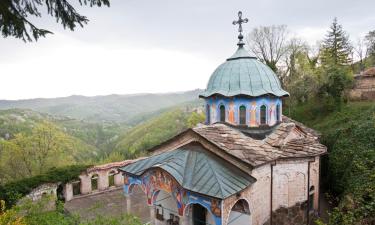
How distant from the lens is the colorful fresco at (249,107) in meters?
13.1

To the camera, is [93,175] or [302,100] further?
[302,100]

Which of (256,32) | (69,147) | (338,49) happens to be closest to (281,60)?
(256,32)

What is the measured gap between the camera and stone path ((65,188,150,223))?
1560 centimetres

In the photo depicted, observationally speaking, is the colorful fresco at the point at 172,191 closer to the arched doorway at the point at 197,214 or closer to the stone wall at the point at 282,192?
the stone wall at the point at 282,192

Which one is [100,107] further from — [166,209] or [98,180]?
[166,209]

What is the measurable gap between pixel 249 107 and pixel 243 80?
1.50 metres

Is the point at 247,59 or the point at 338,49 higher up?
the point at 338,49

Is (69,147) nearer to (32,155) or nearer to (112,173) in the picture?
(32,155)

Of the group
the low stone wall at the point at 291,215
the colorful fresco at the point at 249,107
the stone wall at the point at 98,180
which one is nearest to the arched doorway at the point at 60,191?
the stone wall at the point at 98,180

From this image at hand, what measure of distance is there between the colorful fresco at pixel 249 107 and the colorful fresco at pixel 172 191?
475 cm

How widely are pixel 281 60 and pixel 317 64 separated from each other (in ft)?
20.1

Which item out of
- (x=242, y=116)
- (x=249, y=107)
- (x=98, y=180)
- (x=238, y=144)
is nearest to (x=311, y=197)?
(x=238, y=144)

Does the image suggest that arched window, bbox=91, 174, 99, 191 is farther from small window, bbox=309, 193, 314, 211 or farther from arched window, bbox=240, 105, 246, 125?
small window, bbox=309, 193, 314, 211

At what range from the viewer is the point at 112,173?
21406mm
